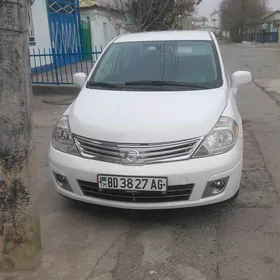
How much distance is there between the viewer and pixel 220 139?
3.51m

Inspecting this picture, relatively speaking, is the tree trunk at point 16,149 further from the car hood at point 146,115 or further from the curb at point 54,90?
the curb at point 54,90

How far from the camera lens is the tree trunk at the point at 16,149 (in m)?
2.55

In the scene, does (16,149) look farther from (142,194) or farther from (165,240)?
(165,240)

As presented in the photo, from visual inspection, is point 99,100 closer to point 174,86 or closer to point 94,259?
point 174,86

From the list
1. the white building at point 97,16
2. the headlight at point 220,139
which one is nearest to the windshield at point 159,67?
the headlight at point 220,139

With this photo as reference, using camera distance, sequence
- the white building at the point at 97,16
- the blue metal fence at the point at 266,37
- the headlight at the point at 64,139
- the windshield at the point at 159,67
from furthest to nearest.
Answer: the blue metal fence at the point at 266,37, the white building at the point at 97,16, the windshield at the point at 159,67, the headlight at the point at 64,139

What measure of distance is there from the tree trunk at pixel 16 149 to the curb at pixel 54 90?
7.79 m

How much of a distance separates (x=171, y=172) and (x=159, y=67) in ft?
5.91

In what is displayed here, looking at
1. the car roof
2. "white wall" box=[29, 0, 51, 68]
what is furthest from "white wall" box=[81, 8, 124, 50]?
the car roof

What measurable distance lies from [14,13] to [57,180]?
1655mm

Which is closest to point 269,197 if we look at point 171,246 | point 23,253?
point 171,246

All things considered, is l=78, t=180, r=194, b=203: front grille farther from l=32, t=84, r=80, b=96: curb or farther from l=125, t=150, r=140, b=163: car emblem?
l=32, t=84, r=80, b=96: curb

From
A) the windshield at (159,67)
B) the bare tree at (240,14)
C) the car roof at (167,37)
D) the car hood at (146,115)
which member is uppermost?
the car roof at (167,37)

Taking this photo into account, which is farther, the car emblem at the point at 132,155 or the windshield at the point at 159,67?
the windshield at the point at 159,67
